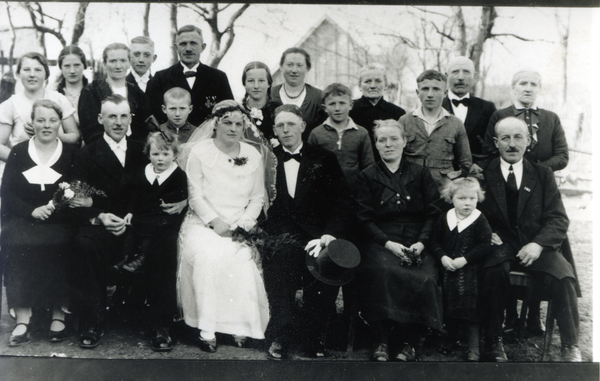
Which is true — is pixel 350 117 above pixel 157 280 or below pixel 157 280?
above

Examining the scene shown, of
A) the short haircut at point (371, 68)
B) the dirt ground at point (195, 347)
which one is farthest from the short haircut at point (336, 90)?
the dirt ground at point (195, 347)

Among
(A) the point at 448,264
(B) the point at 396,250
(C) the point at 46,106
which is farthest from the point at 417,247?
(C) the point at 46,106

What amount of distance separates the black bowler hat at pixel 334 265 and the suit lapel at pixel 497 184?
1287 millimetres

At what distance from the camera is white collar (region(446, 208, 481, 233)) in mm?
4270

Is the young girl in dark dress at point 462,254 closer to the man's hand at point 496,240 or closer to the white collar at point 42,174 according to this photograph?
the man's hand at point 496,240

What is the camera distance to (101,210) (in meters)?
4.32

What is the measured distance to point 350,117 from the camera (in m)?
4.43

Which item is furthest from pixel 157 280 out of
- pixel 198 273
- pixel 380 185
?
pixel 380 185

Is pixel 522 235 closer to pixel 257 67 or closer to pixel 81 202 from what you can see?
pixel 257 67

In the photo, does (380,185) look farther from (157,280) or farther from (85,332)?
(85,332)

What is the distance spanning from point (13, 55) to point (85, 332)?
96.6 inches

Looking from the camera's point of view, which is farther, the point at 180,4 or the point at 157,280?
the point at 180,4

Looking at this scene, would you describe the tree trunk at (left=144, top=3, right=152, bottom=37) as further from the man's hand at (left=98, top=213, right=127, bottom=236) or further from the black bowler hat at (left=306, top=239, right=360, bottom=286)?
the black bowler hat at (left=306, top=239, right=360, bottom=286)

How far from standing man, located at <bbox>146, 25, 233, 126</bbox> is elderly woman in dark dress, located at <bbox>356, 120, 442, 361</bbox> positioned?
1400 millimetres
